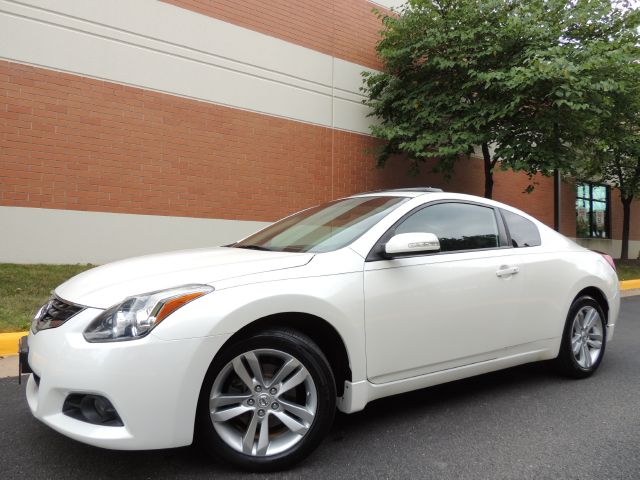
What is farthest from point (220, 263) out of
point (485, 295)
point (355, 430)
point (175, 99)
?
point (175, 99)

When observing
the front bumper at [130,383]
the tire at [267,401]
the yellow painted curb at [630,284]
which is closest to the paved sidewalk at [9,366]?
the front bumper at [130,383]

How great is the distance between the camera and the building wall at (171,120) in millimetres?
8141

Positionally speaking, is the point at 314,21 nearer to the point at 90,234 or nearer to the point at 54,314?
the point at 90,234

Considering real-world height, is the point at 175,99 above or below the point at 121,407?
above

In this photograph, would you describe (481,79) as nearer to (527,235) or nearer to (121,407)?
(527,235)

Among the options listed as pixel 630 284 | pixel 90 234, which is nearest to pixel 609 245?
pixel 630 284

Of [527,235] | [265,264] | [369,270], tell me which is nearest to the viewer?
[265,264]

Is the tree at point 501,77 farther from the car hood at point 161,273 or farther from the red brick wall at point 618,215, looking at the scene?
the red brick wall at point 618,215

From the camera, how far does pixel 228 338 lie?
2404mm

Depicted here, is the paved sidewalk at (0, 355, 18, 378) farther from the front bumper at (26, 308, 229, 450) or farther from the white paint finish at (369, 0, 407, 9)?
the white paint finish at (369, 0, 407, 9)

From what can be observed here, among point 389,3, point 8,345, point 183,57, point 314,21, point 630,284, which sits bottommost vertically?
point 630,284

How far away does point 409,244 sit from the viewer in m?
2.89

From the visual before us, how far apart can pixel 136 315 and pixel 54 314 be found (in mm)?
549

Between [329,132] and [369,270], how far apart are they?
367 inches
